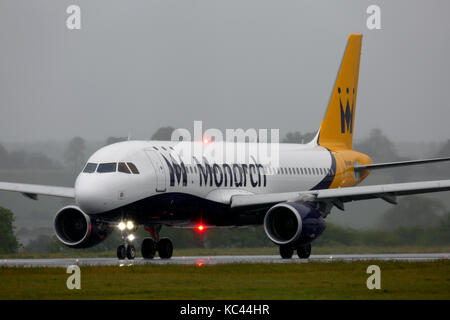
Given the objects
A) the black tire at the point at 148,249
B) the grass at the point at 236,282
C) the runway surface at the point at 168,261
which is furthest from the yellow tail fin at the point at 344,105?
the grass at the point at 236,282

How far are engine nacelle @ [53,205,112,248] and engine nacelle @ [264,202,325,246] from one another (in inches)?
227

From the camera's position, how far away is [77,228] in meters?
36.7

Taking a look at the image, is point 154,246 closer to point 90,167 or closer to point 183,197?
point 183,197

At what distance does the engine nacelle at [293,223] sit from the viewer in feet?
112

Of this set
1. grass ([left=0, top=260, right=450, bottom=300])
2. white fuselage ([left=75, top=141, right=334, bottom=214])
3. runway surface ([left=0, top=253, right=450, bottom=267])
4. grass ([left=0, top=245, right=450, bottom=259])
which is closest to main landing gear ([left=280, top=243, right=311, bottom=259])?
runway surface ([left=0, top=253, right=450, bottom=267])

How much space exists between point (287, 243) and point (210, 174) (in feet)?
14.3

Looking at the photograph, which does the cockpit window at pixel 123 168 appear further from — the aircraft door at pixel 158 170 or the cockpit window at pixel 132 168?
the aircraft door at pixel 158 170

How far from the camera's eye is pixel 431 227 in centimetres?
4741

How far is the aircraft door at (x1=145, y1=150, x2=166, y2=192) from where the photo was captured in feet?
113

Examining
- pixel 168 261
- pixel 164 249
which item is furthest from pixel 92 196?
pixel 164 249

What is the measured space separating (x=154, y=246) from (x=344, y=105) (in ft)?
48.7

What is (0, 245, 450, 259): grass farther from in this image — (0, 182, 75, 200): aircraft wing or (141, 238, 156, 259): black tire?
(141, 238, 156, 259): black tire

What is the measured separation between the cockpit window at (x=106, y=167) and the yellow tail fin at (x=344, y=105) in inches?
593

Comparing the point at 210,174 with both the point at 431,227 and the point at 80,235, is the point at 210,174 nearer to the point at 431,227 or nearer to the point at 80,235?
the point at 80,235
